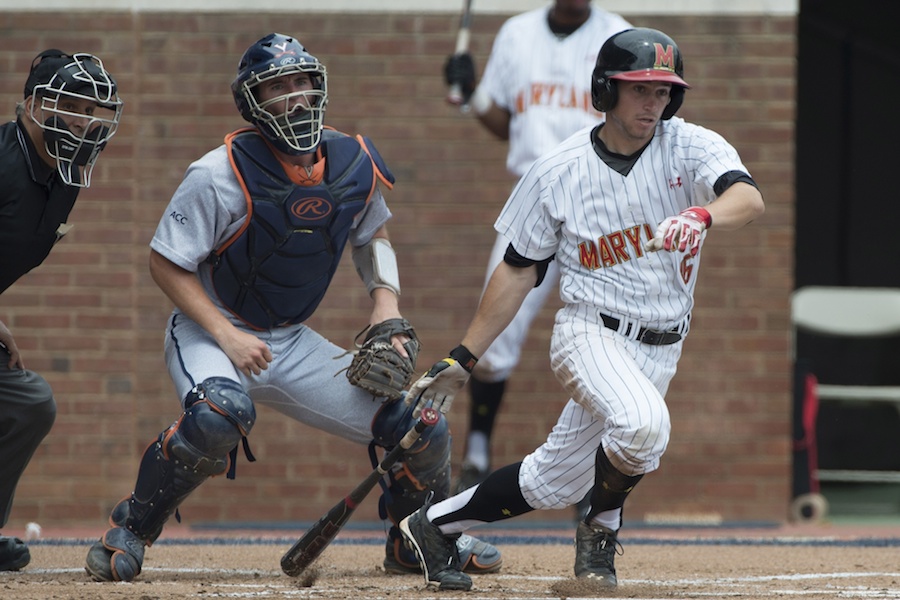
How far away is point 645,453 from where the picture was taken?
4.55 metres

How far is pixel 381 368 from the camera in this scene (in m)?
5.14

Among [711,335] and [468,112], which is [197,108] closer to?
[468,112]

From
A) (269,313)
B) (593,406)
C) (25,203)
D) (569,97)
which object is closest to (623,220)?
(593,406)

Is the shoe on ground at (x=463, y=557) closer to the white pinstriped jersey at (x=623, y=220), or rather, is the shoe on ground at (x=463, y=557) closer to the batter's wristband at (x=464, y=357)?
the batter's wristband at (x=464, y=357)

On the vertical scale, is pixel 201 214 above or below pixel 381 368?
above

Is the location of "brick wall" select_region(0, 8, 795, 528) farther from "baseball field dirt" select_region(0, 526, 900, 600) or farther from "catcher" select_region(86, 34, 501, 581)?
"catcher" select_region(86, 34, 501, 581)

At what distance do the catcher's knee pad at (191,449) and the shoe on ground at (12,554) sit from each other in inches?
21.8

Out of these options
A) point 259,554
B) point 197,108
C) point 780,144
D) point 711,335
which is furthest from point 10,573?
point 780,144

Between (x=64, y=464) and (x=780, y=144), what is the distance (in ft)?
13.2

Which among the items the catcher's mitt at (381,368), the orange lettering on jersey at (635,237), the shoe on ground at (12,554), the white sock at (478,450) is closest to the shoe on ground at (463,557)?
the catcher's mitt at (381,368)

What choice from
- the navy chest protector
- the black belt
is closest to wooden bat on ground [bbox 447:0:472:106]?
the navy chest protector

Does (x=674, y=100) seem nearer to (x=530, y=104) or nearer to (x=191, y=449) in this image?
(x=191, y=449)

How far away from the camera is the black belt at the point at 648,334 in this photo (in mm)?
4832

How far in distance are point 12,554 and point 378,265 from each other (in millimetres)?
1706
